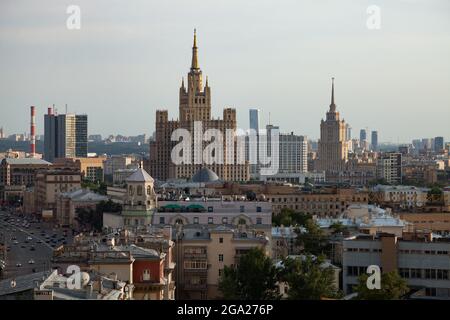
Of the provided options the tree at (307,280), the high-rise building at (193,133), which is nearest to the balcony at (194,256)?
the tree at (307,280)

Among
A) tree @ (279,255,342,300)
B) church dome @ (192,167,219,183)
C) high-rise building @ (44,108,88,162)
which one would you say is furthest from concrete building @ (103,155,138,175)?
tree @ (279,255,342,300)

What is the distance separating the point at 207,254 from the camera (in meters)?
26.1

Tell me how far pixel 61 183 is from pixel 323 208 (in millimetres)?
19604

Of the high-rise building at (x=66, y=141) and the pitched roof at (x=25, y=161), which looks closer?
the pitched roof at (x=25, y=161)

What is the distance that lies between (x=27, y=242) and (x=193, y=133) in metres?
30.8

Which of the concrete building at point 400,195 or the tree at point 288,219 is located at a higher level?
the concrete building at point 400,195

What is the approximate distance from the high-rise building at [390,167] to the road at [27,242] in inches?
1372

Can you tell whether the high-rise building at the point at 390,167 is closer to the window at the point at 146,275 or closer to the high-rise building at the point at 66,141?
the high-rise building at the point at 66,141

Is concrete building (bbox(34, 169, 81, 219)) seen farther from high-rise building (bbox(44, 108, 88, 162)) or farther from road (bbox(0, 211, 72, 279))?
high-rise building (bbox(44, 108, 88, 162))

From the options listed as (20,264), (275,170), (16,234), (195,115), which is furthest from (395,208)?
(275,170)

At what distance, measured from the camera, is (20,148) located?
113 metres

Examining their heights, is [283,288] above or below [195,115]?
below

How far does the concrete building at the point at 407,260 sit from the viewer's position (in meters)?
23.9

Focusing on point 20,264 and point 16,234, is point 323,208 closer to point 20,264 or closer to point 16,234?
point 16,234
